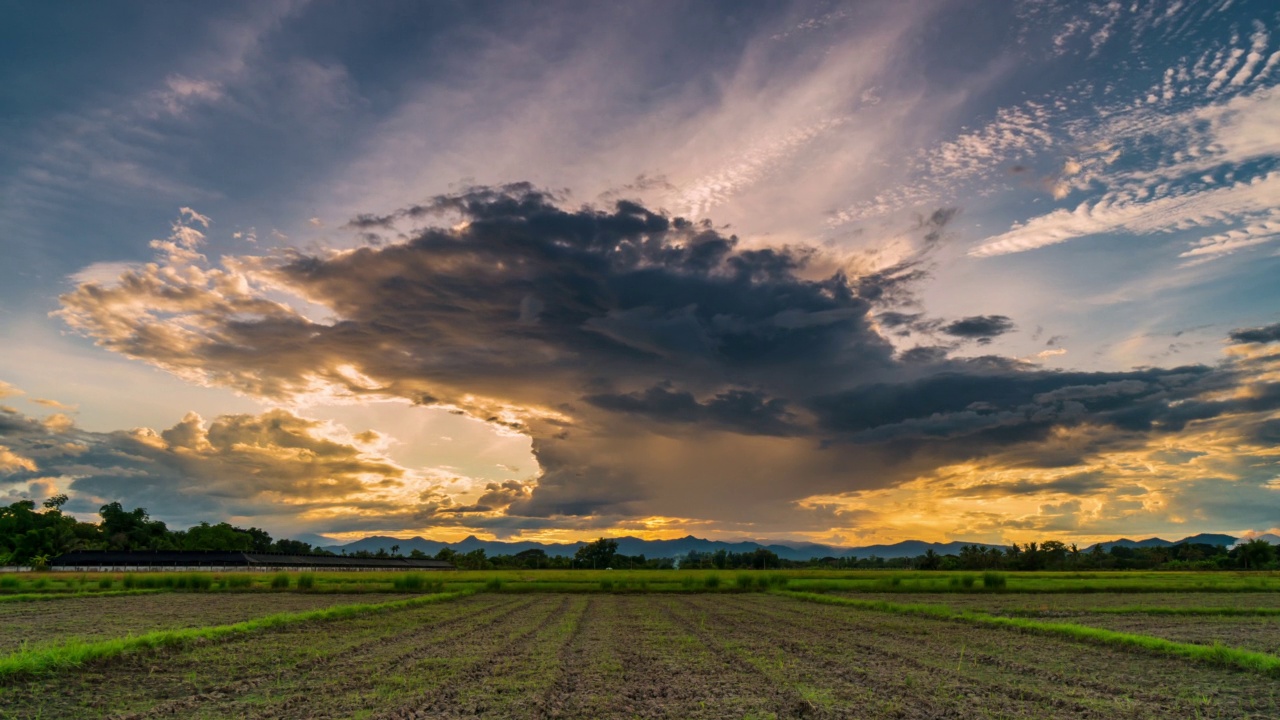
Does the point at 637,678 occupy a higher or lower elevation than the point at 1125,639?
lower

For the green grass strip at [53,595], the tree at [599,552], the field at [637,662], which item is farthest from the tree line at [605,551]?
the field at [637,662]

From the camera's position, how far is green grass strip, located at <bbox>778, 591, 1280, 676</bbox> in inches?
A: 821

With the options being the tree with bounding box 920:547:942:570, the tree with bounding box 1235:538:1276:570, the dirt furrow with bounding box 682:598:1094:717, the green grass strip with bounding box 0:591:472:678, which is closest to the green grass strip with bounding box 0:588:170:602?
the green grass strip with bounding box 0:591:472:678

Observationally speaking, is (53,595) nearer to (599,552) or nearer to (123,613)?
(123,613)

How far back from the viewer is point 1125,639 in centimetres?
2622

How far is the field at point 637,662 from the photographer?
50.1 feet

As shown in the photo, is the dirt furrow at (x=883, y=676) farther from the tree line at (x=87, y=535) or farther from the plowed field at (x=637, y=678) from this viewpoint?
the tree line at (x=87, y=535)

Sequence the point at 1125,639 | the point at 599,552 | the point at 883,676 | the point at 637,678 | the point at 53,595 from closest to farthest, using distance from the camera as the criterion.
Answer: the point at 637,678 → the point at 883,676 → the point at 1125,639 → the point at 53,595 → the point at 599,552

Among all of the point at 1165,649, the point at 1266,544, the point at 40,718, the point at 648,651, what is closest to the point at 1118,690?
the point at 1165,649

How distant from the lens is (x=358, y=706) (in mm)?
14828

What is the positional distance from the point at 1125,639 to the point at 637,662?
58.4 feet

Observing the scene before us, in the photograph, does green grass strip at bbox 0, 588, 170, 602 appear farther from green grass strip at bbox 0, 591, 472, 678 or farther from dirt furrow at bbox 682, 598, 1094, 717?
dirt furrow at bbox 682, 598, 1094, 717

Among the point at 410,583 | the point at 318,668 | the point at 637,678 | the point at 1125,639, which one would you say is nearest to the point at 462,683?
the point at 637,678

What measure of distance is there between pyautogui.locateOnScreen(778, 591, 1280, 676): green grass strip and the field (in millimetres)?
78
